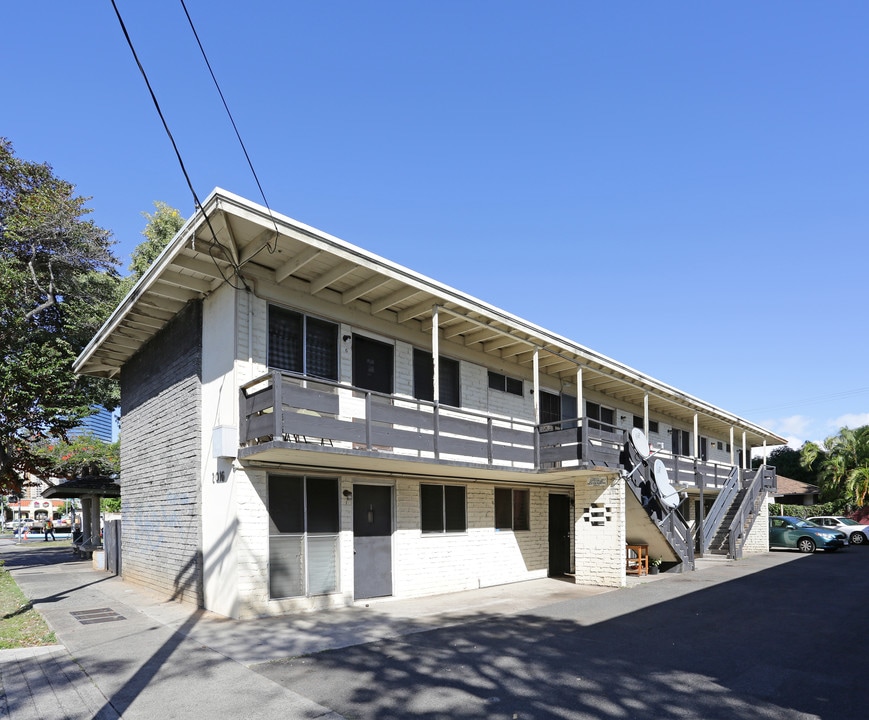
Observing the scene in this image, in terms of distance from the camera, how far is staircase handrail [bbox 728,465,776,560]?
860 inches

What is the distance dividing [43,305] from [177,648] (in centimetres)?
1954

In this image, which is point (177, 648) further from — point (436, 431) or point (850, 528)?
point (850, 528)

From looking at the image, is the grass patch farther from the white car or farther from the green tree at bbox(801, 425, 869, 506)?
the green tree at bbox(801, 425, 869, 506)

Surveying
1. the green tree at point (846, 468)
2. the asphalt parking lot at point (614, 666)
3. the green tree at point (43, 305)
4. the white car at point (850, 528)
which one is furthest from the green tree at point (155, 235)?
the green tree at point (846, 468)

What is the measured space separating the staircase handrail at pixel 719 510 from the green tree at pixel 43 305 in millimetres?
22355

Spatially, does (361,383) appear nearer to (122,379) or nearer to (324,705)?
(324,705)

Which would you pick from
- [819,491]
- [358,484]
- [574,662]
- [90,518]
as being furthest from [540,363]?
[819,491]

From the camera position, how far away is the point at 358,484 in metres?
12.3

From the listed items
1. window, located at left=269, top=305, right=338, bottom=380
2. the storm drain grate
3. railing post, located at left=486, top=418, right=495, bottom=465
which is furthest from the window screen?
the storm drain grate

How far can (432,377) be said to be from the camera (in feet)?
47.6

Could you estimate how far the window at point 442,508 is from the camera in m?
13.7

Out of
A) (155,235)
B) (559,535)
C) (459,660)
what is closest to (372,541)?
(459,660)

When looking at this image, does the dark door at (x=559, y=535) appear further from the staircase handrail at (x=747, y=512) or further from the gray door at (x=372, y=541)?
the staircase handrail at (x=747, y=512)

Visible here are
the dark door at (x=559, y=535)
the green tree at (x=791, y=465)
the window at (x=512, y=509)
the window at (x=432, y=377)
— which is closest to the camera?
the window at (x=432, y=377)
